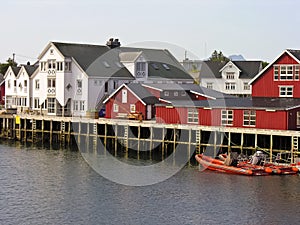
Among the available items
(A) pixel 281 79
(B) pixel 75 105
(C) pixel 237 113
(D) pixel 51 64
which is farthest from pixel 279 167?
(D) pixel 51 64

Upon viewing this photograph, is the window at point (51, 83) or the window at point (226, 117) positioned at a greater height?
the window at point (51, 83)

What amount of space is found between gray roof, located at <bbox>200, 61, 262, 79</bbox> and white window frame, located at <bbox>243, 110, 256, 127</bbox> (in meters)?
40.7

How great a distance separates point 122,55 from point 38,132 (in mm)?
13559

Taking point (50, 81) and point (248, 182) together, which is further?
point (50, 81)

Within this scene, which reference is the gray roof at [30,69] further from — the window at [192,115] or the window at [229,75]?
the window at [229,75]

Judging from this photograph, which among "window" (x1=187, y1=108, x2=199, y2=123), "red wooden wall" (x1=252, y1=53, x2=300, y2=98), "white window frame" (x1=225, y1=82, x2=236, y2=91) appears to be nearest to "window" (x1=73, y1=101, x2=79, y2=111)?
"window" (x1=187, y1=108, x2=199, y2=123)

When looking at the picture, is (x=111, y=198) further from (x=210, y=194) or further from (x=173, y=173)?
(x=173, y=173)

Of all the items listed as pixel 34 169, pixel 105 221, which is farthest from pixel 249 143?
pixel 105 221

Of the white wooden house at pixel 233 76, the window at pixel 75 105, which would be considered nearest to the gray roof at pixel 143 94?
the window at pixel 75 105

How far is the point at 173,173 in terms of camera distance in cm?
4791

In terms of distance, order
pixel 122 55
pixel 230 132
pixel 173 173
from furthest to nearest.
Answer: pixel 122 55 → pixel 230 132 → pixel 173 173

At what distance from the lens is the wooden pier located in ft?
171

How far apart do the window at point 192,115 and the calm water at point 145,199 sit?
26.1 ft

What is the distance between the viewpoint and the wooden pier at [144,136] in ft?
171
